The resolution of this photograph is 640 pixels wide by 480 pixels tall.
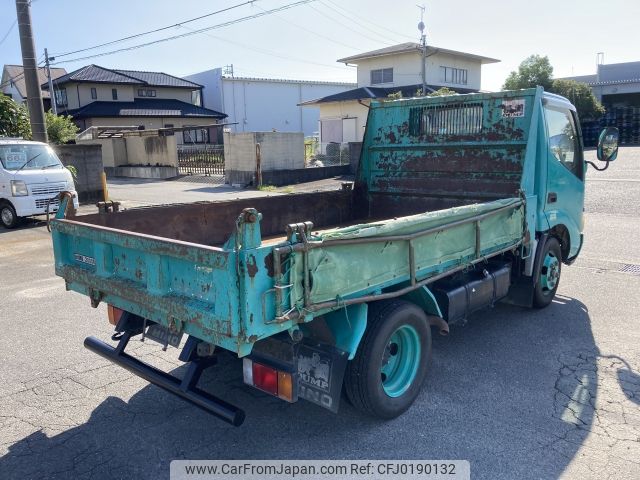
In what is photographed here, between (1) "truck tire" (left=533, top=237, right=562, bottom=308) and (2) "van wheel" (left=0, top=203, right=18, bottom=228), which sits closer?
(1) "truck tire" (left=533, top=237, right=562, bottom=308)

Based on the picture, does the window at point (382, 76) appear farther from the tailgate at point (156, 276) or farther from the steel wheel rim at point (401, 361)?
the tailgate at point (156, 276)

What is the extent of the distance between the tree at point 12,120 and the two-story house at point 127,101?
2073 centimetres

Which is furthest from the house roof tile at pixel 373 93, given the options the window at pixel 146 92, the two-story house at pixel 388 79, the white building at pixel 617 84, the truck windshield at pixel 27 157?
the truck windshield at pixel 27 157

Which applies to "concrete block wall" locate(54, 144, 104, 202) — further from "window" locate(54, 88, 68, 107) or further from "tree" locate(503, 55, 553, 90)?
"tree" locate(503, 55, 553, 90)

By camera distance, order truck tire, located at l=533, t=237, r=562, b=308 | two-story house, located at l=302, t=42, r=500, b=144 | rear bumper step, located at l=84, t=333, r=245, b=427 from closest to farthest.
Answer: rear bumper step, located at l=84, t=333, r=245, b=427
truck tire, located at l=533, t=237, r=562, b=308
two-story house, located at l=302, t=42, r=500, b=144

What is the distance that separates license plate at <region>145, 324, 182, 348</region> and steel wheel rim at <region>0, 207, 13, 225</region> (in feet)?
33.7

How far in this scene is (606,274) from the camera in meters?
7.58

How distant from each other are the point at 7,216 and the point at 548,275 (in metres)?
11.7

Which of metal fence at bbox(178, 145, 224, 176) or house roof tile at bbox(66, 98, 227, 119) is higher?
house roof tile at bbox(66, 98, 227, 119)

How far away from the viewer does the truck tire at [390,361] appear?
3.44 m

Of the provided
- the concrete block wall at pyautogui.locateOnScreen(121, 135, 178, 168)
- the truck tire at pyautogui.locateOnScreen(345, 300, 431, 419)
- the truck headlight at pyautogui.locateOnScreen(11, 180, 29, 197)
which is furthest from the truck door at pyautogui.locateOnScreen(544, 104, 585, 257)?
the concrete block wall at pyautogui.locateOnScreen(121, 135, 178, 168)

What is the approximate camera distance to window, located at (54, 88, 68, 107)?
39781 mm

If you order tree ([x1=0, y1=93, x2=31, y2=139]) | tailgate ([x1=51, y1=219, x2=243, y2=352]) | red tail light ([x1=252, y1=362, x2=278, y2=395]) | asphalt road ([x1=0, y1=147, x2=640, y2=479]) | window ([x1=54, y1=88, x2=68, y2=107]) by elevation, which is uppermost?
window ([x1=54, y1=88, x2=68, y2=107])

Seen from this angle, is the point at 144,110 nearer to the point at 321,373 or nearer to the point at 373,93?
the point at 373,93
